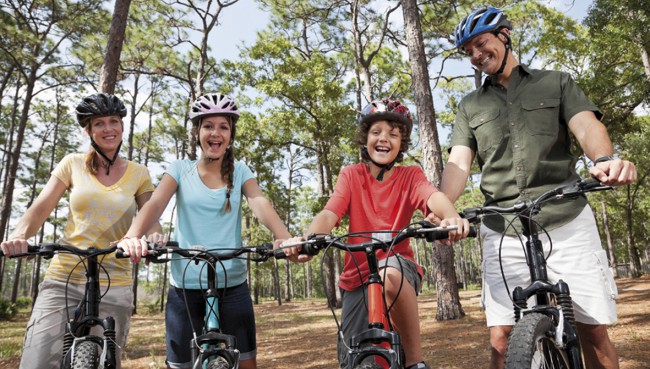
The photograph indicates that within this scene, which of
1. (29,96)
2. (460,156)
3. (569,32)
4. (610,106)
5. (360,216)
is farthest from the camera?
(29,96)

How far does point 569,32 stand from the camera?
705 inches

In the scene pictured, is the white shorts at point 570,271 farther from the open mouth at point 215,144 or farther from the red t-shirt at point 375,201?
the open mouth at point 215,144

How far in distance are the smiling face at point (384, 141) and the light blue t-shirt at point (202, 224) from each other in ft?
3.50

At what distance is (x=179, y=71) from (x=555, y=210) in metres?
22.5

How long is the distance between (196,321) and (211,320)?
0.29 metres

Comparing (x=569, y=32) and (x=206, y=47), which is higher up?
(x=206, y=47)

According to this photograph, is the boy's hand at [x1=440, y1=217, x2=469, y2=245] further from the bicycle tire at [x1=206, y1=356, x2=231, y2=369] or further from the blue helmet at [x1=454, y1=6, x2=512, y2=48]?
the blue helmet at [x1=454, y1=6, x2=512, y2=48]

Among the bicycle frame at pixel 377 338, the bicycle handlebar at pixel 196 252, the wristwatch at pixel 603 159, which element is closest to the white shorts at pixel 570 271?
the wristwatch at pixel 603 159

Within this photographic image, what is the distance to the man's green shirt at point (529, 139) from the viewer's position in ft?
9.45

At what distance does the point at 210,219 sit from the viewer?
318 centimetres

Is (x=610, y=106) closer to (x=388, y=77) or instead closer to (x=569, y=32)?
(x=569, y=32)

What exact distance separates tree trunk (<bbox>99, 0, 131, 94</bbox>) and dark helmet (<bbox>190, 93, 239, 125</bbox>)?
20.1 feet

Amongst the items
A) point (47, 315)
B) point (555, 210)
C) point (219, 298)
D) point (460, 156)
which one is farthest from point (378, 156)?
point (47, 315)

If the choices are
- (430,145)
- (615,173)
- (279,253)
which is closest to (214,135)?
(279,253)
